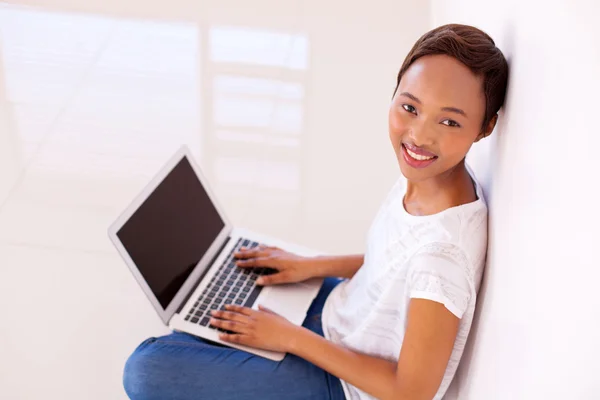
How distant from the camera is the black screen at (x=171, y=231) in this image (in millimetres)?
1732

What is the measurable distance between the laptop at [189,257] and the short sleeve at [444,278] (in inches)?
18.1

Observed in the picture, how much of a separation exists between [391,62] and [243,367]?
78.6 inches

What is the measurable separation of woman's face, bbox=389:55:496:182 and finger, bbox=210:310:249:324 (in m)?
0.52

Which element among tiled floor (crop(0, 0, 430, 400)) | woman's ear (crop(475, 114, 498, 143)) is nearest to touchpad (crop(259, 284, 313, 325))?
tiled floor (crop(0, 0, 430, 400))

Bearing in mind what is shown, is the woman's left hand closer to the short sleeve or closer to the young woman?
the young woman

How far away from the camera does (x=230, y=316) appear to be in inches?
67.7

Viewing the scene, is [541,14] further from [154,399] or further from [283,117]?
[283,117]

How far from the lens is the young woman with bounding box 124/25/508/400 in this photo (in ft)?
4.36

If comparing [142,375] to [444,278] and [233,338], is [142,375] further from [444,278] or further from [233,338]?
[444,278]

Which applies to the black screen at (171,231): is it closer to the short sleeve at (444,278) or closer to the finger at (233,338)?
the finger at (233,338)

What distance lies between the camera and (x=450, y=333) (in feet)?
4.40

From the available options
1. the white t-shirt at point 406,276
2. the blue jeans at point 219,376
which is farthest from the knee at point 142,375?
the white t-shirt at point 406,276

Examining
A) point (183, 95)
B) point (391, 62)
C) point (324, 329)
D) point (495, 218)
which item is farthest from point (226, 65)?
point (495, 218)

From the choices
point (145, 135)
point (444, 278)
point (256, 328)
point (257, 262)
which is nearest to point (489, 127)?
point (444, 278)
